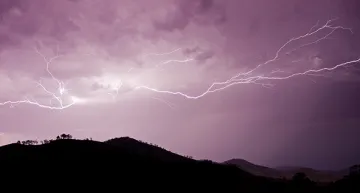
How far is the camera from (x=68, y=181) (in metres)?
29.9

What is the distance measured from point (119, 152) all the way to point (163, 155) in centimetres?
993

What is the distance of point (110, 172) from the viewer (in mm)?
31984

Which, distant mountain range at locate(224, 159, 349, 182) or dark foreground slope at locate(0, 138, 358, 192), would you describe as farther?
distant mountain range at locate(224, 159, 349, 182)

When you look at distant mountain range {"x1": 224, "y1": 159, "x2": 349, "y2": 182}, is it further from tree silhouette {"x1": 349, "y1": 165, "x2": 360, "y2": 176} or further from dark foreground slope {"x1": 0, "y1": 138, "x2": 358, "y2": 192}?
dark foreground slope {"x1": 0, "y1": 138, "x2": 358, "y2": 192}

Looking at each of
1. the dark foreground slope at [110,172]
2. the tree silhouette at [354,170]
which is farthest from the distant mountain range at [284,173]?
the dark foreground slope at [110,172]

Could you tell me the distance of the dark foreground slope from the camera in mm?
30359

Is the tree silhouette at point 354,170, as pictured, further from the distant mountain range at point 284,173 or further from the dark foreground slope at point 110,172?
the distant mountain range at point 284,173

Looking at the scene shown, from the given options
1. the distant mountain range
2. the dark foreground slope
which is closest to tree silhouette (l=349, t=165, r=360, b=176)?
the dark foreground slope

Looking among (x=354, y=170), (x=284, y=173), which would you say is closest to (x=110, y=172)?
(x=354, y=170)

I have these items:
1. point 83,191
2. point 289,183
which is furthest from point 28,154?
point 289,183

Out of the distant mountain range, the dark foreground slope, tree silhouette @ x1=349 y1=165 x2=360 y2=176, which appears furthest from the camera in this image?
the distant mountain range

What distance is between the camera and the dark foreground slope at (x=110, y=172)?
30359 mm

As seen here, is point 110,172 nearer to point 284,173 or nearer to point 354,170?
point 354,170

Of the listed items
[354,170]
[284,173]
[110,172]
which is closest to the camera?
[110,172]
